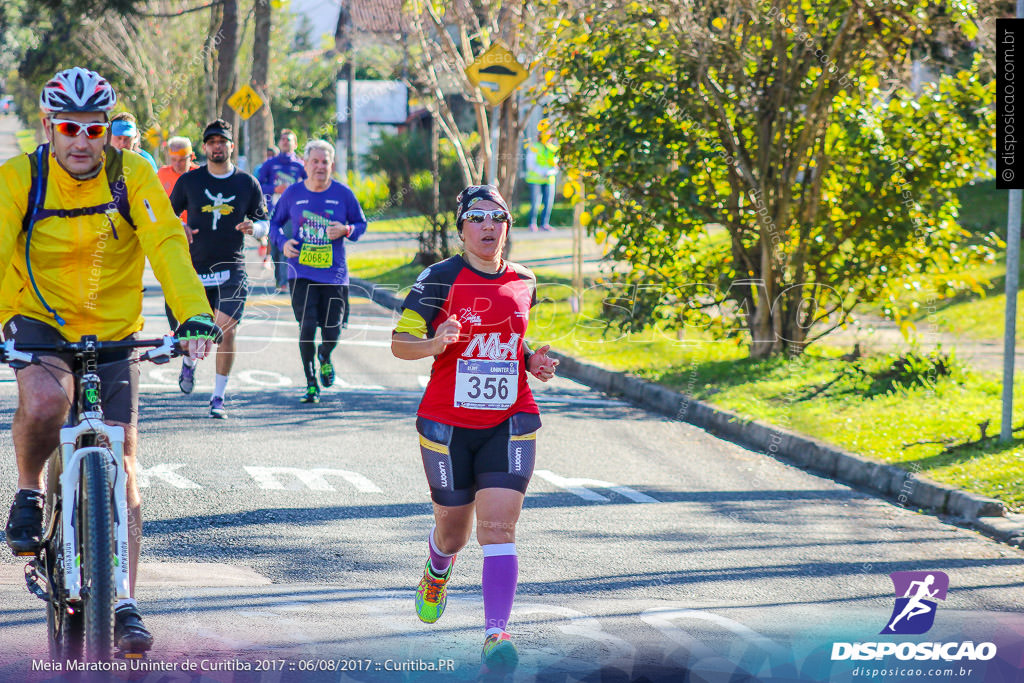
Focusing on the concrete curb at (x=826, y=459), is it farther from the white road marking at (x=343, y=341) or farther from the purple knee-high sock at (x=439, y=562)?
the purple knee-high sock at (x=439, y=562)

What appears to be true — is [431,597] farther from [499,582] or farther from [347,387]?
[347,387]

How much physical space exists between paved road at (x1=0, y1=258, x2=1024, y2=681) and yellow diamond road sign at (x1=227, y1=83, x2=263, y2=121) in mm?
15039

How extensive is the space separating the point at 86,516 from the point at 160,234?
1039 millimetres

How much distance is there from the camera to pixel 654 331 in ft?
49.7

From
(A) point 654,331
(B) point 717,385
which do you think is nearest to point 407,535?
(B) point 717,385

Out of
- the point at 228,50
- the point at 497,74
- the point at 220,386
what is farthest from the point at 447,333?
the point at 228,50

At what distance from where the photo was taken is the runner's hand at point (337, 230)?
34.9 feet

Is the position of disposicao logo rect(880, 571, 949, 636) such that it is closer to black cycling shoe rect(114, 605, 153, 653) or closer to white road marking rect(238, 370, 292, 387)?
black cycling shoe rect(114, 605, 153, 653)

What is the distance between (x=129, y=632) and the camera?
4.21 meters

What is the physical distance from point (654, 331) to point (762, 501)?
22.5 feet

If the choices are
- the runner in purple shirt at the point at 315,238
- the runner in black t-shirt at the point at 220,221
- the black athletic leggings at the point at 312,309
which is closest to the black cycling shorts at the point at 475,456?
the runner in black t-shirt at the point at 220,221

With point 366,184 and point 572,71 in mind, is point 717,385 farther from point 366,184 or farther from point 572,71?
point 366,184

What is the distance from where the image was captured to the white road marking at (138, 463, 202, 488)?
7.90 m

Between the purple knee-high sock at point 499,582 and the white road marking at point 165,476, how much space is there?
346 cm
